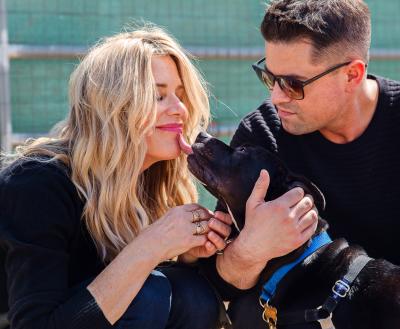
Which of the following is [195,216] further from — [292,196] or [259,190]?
[292,196]

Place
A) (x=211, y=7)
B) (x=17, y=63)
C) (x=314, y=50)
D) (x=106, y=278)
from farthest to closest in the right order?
(x=211, y=7)
(x=17, y=63)
(x=314, y=50)
(x=106, y=278)

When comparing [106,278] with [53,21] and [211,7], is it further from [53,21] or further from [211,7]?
[211,7]

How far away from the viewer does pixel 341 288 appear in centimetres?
276

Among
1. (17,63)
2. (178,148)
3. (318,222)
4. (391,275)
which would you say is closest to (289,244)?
(318,222)

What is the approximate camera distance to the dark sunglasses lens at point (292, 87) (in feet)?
10.3

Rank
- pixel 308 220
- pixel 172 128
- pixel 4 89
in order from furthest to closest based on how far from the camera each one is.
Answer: pixel 4 89
pixel 172 128
pixel 308 220

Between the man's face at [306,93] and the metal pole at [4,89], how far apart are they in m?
2.80

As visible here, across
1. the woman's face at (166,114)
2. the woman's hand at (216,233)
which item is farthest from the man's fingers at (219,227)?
the woman's face at (166,114)

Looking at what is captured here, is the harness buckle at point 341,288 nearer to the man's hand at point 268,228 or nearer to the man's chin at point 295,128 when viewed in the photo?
the man's hand at point 268,228

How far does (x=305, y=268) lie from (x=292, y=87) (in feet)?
2.58

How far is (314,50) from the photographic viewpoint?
3129 millimetres

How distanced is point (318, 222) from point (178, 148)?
67 cm

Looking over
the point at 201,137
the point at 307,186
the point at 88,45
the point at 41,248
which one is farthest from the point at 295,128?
the point at 88,45

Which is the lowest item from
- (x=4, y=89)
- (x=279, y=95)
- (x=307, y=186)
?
(x=4, y=89)
